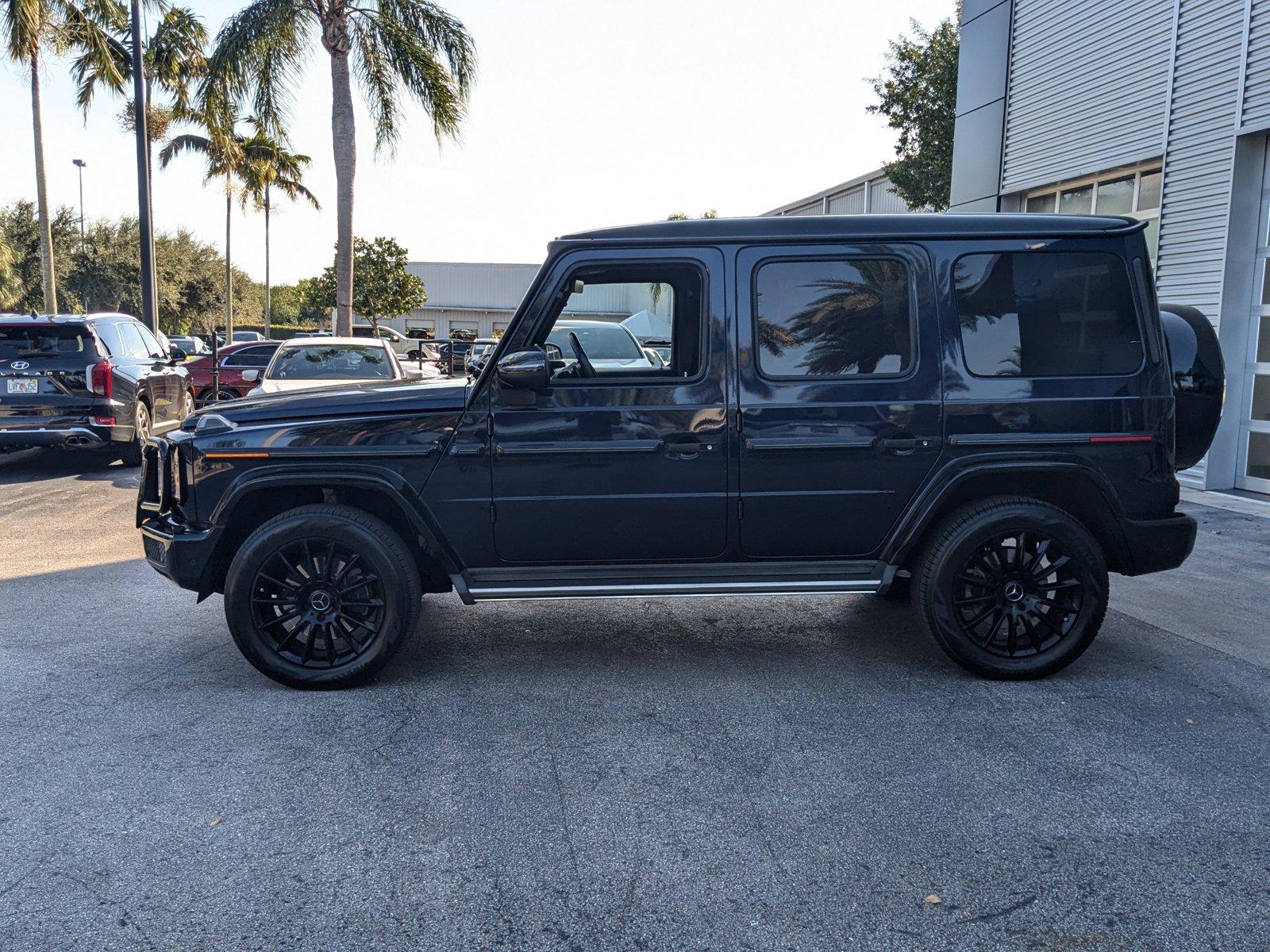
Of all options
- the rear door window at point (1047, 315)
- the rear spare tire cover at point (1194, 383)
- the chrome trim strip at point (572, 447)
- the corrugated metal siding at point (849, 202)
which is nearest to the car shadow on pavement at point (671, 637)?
the chrome trim strip at point (572, 447)

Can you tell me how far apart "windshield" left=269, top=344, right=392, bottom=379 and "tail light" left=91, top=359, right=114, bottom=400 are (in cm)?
167

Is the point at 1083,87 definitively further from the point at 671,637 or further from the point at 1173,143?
the point at 671,637

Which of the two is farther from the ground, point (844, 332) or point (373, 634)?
point (844, 332)

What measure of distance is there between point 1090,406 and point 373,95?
16572 mm

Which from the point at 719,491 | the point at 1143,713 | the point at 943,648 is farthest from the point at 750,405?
the point at 1143,713

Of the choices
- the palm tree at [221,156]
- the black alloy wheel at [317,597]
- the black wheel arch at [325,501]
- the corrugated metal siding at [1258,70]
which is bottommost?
the black alloy wheel at [317,597]

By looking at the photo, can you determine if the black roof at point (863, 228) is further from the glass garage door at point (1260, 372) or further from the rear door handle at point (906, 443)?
the glass garage door at point (1260, 372)

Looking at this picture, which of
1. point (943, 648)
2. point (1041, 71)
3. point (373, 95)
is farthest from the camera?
point (373, 95)

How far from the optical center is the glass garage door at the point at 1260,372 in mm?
9891

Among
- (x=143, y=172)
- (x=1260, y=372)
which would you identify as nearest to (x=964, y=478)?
(x=1260, y=372)

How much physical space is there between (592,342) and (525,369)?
39 centimetres

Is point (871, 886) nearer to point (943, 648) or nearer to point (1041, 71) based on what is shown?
point (943, 648)

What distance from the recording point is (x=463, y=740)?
3.97 meters

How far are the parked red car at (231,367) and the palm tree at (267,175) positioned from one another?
24.8m
